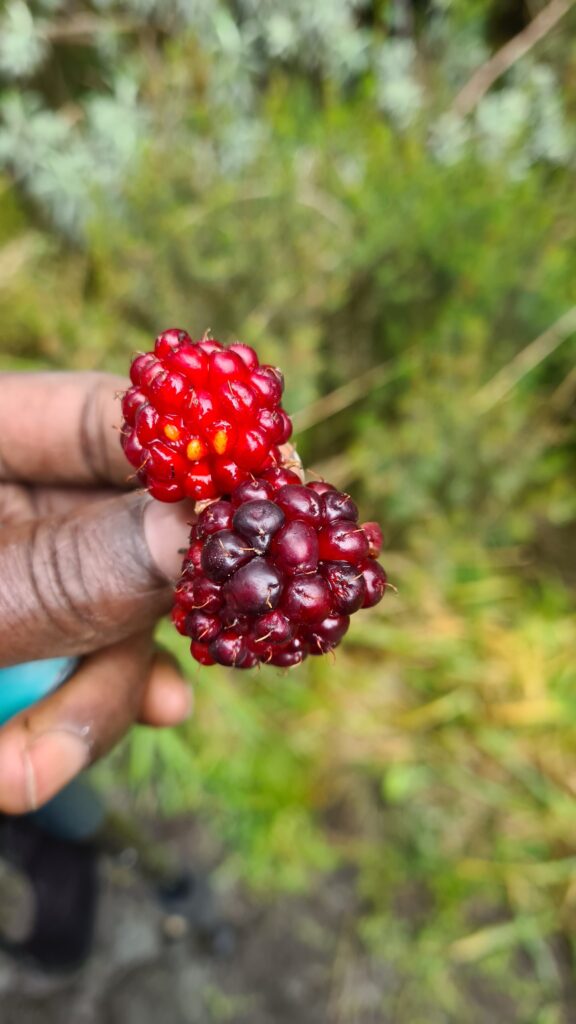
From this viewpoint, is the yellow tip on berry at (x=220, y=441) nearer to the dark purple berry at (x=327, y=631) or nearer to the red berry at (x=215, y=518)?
the red berry at (x=215, y=518)

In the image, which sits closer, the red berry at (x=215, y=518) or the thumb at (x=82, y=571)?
the red berry at (x=215, y=518)

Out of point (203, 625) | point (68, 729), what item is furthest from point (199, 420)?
point (68, 729)

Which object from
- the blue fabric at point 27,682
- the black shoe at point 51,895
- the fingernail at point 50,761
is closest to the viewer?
the fingernail at point 50,761

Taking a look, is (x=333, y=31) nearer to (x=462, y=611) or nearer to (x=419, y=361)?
(x=419, y=361)

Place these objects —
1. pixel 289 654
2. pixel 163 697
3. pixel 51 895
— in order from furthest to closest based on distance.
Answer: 1. pixel 51 895
2. pixel 163 697
3. pixel 289 654

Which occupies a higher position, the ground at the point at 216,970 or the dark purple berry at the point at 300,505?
the dark purple berry at the point at 300,505

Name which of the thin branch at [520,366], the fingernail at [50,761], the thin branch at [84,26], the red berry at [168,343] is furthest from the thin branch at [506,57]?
the fingernail at [50,761]

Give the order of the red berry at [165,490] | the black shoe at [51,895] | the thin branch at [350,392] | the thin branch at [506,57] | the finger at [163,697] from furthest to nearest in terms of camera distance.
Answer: the thin branch at [350,392] < the thin branch at [506,57] < the black shoe at [51,895] < the finger at [163,697] < the red berry at [165,490]

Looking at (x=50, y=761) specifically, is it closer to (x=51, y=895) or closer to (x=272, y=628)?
(x=272, y=628)
